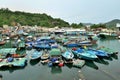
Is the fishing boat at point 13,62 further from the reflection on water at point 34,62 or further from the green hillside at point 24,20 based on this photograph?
the green hillside at point 24,20

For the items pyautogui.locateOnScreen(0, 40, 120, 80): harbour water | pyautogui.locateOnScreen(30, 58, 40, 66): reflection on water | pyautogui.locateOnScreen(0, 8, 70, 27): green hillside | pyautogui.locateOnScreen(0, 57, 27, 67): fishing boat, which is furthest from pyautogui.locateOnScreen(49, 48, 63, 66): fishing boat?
pyautogui.locateOnScreen(0, 8, 70, 27): green hillside

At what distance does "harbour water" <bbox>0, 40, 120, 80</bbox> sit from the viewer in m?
32.0

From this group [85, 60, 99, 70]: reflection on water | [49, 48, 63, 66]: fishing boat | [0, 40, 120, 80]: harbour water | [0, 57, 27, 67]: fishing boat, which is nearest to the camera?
[0, 40, 120, 80]: harbour water

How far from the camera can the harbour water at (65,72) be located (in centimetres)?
3200

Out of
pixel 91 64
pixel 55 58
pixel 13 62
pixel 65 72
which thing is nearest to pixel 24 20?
pixel 13 62

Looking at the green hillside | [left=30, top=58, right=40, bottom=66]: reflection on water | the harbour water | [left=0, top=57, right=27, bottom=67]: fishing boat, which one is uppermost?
the green hillside

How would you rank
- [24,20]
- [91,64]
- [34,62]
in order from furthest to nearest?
[24,20], [34,62], [91,64]

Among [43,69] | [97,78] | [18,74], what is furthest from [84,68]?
[18,74]

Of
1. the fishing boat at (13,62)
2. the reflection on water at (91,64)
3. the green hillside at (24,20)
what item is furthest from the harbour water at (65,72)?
the green hillside at (24,20)

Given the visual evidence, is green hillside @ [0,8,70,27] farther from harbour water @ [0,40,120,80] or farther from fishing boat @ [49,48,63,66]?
harbour water @ [0,40,120,80]

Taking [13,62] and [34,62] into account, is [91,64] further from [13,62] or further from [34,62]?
[13,62]

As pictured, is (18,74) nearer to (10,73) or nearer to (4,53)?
(10,73)

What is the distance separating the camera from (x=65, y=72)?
3475 cm

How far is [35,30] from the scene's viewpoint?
12338 cm
